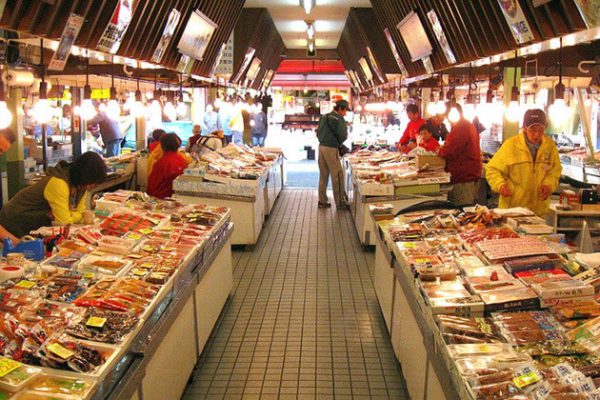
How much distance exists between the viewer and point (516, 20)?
6.00m

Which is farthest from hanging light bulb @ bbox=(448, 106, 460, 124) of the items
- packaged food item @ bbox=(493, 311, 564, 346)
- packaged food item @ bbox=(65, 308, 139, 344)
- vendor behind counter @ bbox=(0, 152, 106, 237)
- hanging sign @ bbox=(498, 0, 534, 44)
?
packaged food item @ bbox=(65, 308, 139, 344)

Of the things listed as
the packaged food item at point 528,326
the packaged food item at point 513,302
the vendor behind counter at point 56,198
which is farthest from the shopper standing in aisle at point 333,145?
the packaged food item at point 528,326

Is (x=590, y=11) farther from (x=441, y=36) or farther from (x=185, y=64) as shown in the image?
(x=185, y=64)

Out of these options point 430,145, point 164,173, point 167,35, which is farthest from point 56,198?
point 430,145

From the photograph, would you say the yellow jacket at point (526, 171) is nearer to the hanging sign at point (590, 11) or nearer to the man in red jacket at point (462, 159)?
the man in red jacket at point (462, 159)

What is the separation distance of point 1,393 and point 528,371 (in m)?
2.40

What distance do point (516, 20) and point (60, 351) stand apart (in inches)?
194

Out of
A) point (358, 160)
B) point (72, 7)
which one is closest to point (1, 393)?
point (72, 7)

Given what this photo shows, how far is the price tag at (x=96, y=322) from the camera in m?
3.57

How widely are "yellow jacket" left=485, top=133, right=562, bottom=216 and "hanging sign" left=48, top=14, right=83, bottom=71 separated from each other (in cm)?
457

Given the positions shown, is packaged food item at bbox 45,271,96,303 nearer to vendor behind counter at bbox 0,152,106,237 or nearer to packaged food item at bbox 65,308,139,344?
packaged food item at bbox 65,308,139,344

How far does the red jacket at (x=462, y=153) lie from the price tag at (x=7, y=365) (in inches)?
295

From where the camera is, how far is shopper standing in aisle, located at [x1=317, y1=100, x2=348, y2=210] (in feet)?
43.9

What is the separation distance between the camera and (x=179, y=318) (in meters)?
4.74
